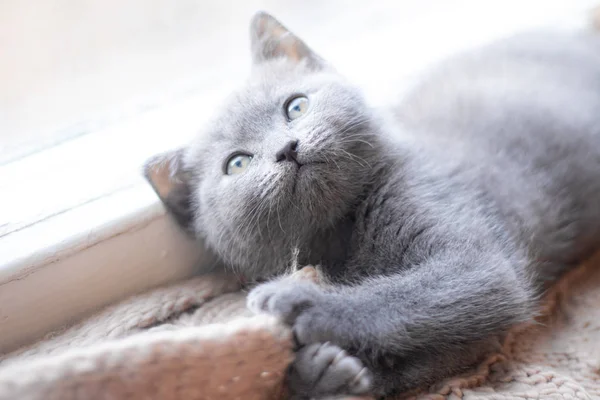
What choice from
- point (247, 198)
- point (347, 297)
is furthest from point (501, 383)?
point (247, 198)

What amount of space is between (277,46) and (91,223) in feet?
1.59

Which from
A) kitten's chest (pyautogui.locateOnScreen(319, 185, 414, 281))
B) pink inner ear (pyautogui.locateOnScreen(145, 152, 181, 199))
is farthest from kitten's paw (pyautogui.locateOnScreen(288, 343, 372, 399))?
pink inner ear (pyautogui.locateOnScreen(145, 152, 181, 199))

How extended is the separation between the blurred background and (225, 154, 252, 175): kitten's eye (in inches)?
15.2

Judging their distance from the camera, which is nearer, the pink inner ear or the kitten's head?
the kitten's head

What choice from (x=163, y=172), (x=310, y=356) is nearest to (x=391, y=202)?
(x=310, y=356)

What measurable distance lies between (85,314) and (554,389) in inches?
27.7

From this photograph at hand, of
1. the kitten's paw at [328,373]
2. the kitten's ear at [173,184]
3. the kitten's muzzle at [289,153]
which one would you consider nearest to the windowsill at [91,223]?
the kitten's ear at [173,184]

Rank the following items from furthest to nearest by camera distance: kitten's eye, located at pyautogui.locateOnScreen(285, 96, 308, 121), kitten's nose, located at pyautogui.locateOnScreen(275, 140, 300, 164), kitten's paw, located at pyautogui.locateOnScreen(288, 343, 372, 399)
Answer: kitten's eye, located at pyautogui.locateOnScreen(285, 96, 308, 121)
kitten's nose, located at pyautogui.locateOnScreen(275, 140, 300, 164)
kitten's paw, located at pyautogui.locateOnScreen(288, 343, 372, 399)

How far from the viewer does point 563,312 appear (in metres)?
0.93

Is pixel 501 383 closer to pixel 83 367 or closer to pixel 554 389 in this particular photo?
pixel 554 389

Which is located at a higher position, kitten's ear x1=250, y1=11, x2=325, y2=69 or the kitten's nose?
kitten's ear x1=250, y1=11, x2=325, y2=69

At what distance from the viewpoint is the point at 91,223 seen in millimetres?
901

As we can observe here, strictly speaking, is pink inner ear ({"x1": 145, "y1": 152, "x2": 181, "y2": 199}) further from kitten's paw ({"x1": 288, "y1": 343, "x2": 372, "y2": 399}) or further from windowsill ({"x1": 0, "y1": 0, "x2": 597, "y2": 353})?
kitten's paw ({"x1": 288, "y1": 343, "x2": 372, "y2": 399})

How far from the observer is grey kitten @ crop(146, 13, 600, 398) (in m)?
0.71
